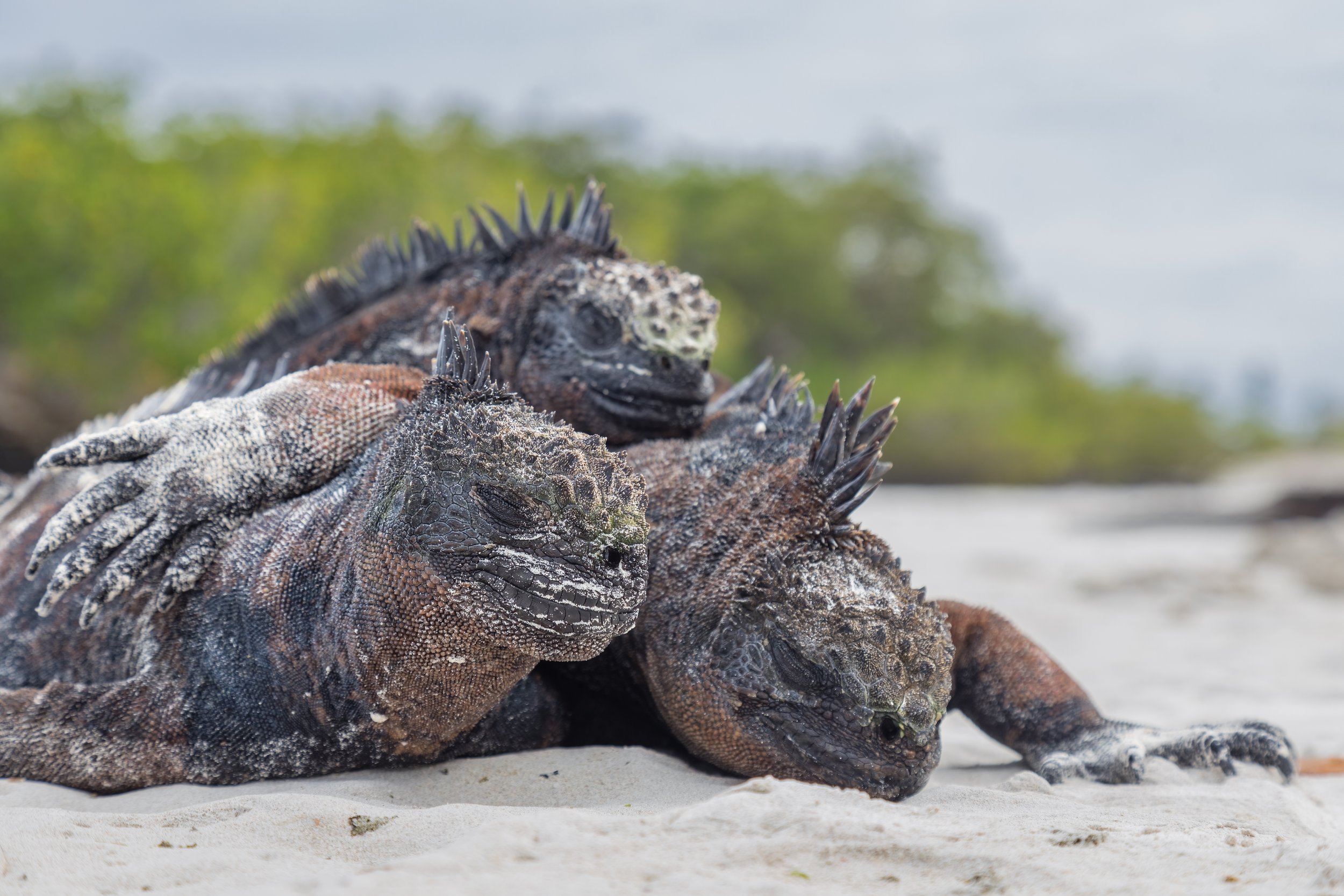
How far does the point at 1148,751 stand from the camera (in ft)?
10.6

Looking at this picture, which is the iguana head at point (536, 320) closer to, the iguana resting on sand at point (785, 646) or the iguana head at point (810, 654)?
the iguana resting on sand at point (785, 646)

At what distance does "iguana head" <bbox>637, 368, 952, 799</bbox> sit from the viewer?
2.71 meters

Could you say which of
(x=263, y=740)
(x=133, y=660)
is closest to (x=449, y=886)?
(x=263, y=740)

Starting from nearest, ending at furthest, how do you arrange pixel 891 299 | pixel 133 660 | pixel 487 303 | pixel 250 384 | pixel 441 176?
pixel 133 660 < pixel 250 384 < pixel 487 303 < pixel 441 176 < pixel 891 299

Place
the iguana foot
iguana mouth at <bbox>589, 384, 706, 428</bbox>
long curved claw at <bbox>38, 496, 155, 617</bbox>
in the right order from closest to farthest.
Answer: long curved claw at <bbox>38, 496, 155, 617</bbox> → the iguana foot → iguana mouth at <bbox>589, 384, 706, 428</bbox>

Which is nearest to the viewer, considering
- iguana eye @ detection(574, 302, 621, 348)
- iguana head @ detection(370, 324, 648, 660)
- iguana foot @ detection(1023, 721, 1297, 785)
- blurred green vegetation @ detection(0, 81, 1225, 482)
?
iguana head @ detection(370, 324, 648, 660)

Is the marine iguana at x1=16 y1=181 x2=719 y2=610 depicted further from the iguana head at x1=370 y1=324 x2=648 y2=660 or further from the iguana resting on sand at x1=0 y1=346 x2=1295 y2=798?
the iguana head at x1=370 y1=324 x2=648 y2=660

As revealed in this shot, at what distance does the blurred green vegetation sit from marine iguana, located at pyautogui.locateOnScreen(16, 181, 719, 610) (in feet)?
2.60

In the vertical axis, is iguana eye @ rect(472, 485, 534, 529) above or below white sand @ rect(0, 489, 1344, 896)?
above

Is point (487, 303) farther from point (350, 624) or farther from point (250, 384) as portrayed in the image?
point (350, 624)

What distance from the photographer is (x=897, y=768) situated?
8.95 ft

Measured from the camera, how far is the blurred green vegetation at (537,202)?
15711mm

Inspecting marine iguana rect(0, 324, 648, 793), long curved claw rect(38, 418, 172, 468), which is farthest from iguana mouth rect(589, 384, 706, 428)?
long curved claw rect(38, 418, 172, 468)

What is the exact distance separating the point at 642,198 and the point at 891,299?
10.7 metres
